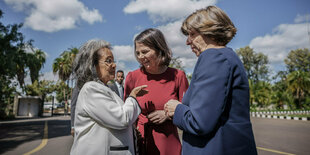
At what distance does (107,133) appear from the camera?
1619mm

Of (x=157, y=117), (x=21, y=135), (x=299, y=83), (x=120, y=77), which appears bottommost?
(x=21, y=135)

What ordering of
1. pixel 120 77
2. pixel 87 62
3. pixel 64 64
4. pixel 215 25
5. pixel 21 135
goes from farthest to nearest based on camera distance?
pixel 64 64, pixel 21 135, pixel 120 77, pixel 87 62, pixel 215 25

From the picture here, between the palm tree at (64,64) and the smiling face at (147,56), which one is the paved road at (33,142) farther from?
the palm tree at (64,64)

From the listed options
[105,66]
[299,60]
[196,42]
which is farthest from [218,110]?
[299,60]

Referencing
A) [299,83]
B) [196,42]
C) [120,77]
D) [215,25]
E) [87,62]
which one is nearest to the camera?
[215,25]

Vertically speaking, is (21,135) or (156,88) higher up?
(156,88)

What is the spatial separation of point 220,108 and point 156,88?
3.79 ft

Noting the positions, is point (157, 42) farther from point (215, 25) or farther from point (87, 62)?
point (215, 25)

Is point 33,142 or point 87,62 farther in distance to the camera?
point 33,142

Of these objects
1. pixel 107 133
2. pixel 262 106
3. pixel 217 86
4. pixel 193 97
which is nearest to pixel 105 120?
pixel 107 133

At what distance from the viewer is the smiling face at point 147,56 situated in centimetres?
227

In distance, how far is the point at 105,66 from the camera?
1927 millimetres

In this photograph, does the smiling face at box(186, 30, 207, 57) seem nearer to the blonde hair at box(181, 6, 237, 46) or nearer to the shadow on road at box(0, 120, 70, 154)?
the blonde hair at box(181, 6, 237, 46)

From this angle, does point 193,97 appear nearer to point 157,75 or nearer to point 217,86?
point 217,86
